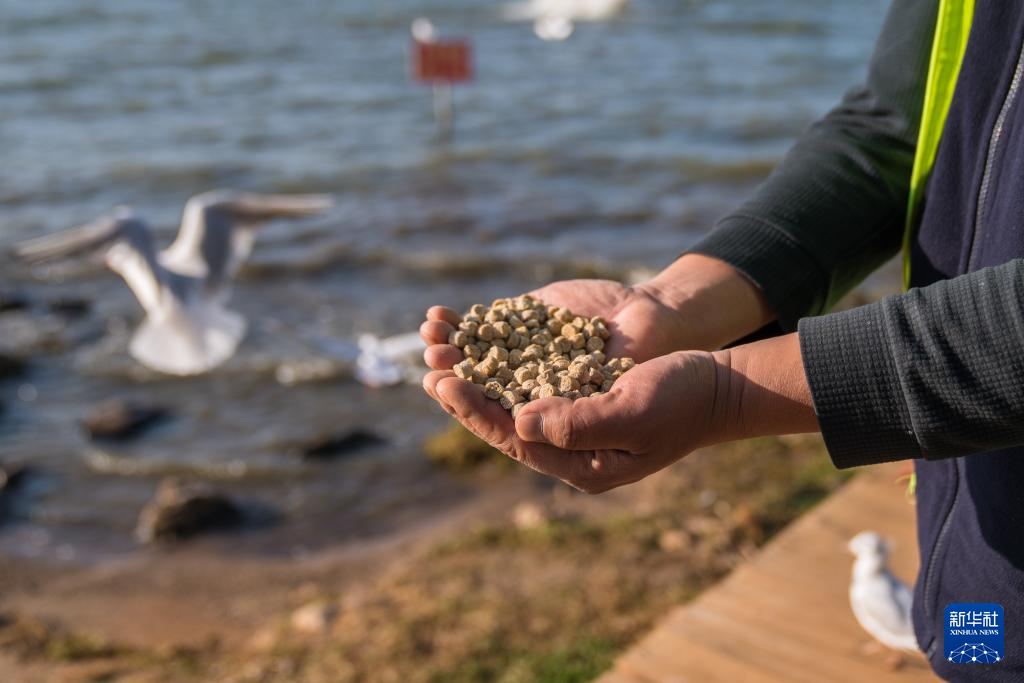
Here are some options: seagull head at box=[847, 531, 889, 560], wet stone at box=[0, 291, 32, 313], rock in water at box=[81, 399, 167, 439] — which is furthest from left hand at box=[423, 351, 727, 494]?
wet stone at box=[0, 291, 32, 313]

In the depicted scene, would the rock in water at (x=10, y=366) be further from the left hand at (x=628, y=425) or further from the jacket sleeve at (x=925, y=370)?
the jacket sleeve at (x=925, y=370)

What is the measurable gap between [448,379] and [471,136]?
1053cm

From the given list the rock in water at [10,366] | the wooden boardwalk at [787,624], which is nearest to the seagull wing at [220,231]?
the rock in water at [10,366]

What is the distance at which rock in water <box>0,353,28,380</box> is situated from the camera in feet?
21.9

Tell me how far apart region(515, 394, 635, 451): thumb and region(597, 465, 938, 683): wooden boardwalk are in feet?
4.11

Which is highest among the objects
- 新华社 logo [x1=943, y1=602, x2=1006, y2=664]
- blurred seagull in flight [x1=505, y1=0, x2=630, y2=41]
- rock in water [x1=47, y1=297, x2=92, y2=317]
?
blurred seagull in flight [x1=505, y1=0, x2=630, y2=41]

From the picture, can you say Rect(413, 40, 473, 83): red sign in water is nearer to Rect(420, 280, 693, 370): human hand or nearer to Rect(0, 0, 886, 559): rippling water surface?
Rect(0, 0, 886, 559): rippling water surface

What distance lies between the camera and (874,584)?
231 cm

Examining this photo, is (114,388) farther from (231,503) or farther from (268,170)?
(268,170)

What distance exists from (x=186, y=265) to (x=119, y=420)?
115 cm

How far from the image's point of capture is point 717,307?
1645 millimetres

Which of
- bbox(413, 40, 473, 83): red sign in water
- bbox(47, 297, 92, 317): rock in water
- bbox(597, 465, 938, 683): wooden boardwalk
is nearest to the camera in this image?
bbox(597, 465, 938, 683): wooden boardwalk

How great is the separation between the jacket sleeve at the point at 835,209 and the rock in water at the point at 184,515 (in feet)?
12.3

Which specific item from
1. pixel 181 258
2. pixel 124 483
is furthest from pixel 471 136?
pixel 124 483
